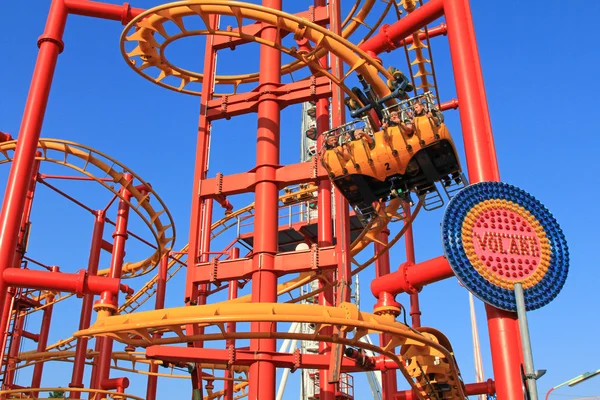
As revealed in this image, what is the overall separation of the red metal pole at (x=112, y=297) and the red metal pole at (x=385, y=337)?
20.5 ft

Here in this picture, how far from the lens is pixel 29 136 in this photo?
45.7 feet

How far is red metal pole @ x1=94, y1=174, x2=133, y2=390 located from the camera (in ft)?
40.0

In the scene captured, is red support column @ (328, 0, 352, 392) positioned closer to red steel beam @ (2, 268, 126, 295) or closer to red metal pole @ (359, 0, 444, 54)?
red metal pole @ (359, 0, 444, 54)

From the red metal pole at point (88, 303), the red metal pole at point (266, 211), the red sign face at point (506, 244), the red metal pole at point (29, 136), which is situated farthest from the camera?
the red metal pole at point (88, 303)

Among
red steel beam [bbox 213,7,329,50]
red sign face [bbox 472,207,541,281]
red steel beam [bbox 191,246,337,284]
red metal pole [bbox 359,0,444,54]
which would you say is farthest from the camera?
red steel beam [bbox 213,7,329,50]

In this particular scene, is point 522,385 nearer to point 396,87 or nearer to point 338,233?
point 338,233

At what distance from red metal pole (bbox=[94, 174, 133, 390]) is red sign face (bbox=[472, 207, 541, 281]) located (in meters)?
6.39

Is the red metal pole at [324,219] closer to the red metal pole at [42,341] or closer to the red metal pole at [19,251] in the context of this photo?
the red metal pole at [19,251]

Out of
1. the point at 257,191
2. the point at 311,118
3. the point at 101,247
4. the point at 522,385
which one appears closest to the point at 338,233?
the point at 257,191

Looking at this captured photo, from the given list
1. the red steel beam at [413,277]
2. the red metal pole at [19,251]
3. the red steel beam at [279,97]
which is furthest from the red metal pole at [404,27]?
the red metal pole at [19,251]

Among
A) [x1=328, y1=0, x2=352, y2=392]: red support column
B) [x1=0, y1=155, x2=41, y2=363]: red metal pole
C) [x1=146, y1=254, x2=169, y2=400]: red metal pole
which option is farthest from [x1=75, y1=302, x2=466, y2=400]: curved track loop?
[x1=146, y1=254, x2=169, y2=400]: red metal pole

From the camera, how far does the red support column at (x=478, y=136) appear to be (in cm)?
1053

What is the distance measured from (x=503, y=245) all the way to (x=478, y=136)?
2.32 meters

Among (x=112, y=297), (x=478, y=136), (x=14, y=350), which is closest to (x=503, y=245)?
(x=478, y=136)
